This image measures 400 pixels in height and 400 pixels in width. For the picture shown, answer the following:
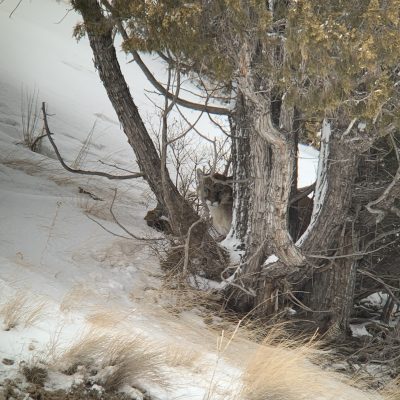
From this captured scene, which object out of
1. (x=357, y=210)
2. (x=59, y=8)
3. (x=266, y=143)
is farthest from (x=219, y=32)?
(x=59, y=8)

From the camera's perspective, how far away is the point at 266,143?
14.9 ft

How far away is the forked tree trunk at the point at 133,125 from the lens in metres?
5.01

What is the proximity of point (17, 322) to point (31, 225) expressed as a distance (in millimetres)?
1870

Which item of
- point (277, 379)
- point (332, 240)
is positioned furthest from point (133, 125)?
point (277, 379)

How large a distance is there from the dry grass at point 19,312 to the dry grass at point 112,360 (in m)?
0.31

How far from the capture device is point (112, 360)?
3135 millimetres

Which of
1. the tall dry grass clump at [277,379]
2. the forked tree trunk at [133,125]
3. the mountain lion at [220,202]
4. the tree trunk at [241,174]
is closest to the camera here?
the tall dry grass clump at [277,379]

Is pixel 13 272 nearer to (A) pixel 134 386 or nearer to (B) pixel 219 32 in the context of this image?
(A) pixel 134 386

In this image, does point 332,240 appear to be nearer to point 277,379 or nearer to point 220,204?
point 220,204

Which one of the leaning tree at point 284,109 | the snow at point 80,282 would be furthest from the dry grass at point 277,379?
the leaning tree at point 284,109

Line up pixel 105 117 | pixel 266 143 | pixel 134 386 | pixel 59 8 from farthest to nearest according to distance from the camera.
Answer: pixel 59 8 < pixel 105 117 < pixel 266 143 < pixel 134 386

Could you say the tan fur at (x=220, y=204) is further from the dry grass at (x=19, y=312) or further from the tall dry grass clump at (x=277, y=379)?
the dry grass at (x=19, y=312)

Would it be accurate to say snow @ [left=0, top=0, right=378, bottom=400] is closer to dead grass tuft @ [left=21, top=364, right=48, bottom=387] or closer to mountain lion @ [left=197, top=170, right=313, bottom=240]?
dead grass tuft @ [left=21, top=364, right=48, bottom=387]

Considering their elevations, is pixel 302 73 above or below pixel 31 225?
above
